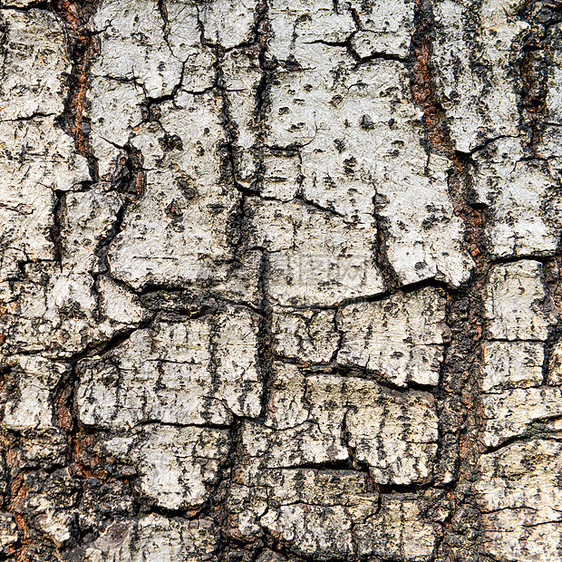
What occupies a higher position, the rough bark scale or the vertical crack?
the vertical crack

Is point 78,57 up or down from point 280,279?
up

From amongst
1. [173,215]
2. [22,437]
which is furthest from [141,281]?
[22,437]

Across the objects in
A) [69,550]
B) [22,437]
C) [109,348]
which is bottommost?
[69,550]

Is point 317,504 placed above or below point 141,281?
below

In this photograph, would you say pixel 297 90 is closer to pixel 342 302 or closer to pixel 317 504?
pixel 342 302

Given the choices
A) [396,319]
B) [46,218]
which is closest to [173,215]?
[46,218]

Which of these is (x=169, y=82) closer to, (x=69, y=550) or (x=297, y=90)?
(x=297, y=90)

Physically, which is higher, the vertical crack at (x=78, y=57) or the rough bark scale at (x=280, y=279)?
the vertical crack at (x=78, y=57)
